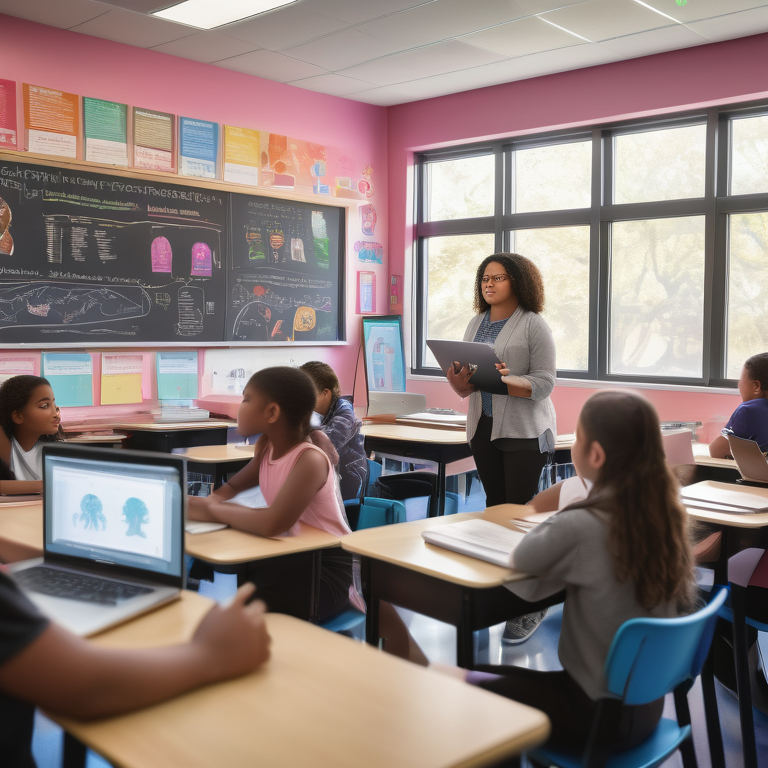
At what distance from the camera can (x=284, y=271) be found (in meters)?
6.03

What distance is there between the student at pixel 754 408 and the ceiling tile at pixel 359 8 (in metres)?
Result: 2.61

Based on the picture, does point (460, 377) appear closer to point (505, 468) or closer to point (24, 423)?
point (505, 468)

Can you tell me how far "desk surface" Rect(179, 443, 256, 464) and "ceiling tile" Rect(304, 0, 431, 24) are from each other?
247 cm

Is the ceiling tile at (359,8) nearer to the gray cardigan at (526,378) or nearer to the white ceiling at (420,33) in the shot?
the white ceiling at (420,33)

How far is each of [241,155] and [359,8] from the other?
157 centimetres

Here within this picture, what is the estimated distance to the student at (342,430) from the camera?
323cm

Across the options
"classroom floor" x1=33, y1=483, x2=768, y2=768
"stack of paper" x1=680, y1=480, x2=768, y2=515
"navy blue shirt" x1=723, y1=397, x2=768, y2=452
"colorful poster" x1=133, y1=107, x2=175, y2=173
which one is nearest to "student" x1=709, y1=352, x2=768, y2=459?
"navy blue shirt" x1=723, y1=397, x2=768, y2=452

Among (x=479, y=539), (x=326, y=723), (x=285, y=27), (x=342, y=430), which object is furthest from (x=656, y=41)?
(x=326, y=723)

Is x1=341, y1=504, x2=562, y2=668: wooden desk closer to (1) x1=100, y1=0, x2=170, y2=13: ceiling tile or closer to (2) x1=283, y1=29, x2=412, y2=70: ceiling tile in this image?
(1) x1=100, y1=0, x2=170, y2=13: ceiling tile

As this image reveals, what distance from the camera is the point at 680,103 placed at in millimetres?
5137

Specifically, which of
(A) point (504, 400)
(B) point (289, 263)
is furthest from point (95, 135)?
(A) point (504, 400)

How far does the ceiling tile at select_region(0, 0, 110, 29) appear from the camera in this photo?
4.29m

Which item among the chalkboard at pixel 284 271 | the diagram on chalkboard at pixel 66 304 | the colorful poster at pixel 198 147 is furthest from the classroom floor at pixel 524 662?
the colorful poster at pixel 198 147

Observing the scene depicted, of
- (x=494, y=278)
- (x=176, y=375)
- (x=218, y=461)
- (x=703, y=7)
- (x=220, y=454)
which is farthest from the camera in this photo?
(x=176, y=375)
